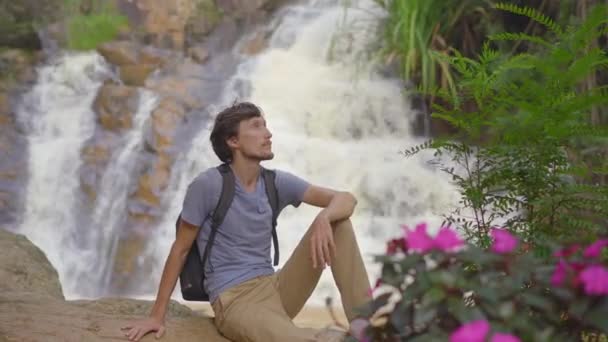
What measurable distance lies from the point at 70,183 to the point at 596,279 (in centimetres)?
912

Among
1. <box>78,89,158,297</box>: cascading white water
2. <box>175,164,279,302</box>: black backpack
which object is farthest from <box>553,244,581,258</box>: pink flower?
<box>78,89,158,297</box>: cascading white water

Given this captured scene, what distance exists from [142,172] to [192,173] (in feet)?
1.92

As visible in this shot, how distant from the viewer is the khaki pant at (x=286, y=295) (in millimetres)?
3047

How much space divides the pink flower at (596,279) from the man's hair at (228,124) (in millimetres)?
2258

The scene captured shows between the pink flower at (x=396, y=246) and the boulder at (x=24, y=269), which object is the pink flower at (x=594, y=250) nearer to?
the pink flower at (x=396, y=246)

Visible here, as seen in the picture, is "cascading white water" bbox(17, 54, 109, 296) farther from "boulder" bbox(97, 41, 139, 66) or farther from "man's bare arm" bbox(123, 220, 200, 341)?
"man's bare arm" bbox(123, 220, 200, 341)

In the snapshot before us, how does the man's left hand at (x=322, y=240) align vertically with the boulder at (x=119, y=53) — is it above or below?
below

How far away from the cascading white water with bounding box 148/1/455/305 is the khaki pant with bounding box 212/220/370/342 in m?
4.14

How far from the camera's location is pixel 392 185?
871 cm

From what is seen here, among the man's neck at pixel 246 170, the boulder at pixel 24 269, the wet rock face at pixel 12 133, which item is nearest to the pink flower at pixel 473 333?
the man's neck at pixel 246 170

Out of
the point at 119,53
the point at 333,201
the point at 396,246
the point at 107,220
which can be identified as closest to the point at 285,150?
the point at 107,220

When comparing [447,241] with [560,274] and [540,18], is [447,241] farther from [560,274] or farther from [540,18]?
[540,18]

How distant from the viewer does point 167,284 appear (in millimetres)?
3090

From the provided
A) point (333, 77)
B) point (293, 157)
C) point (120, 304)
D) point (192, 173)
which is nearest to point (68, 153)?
point (192, 173)
